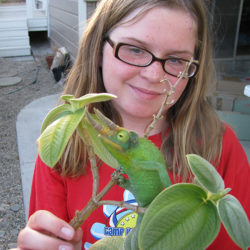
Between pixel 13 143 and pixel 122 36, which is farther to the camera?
pixel 13 143

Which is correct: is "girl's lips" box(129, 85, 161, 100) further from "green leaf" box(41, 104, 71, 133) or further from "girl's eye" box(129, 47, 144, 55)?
"green leaf" box(41, 104, 71, 133)

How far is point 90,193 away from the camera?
99 cm

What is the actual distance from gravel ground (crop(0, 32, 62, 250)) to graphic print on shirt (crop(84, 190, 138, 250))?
130 centimetres

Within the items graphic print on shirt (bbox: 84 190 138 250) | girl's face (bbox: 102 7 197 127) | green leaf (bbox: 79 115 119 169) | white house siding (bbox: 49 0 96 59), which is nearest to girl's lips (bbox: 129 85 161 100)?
girl's face (bbox: 102 7 197 127)

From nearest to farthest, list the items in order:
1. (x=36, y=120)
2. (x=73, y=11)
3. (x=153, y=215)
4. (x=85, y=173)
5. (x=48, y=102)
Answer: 1. (x=153, y=215)
2. (x=85, y=173)
3. (x=36, y=120)
4. (x=48, y=102)
5. (x=73, y=11)

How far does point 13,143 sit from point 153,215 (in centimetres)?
324

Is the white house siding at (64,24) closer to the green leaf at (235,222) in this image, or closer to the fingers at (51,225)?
the fingers at (51,225)

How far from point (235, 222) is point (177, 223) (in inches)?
2.1

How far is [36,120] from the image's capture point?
3.54 metres

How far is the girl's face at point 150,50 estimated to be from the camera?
0.75m

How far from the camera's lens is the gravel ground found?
7.29ft

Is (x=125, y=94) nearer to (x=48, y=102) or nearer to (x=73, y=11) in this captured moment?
(x=48, y=102)

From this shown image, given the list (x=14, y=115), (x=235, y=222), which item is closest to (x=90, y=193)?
(x=235, y=222)

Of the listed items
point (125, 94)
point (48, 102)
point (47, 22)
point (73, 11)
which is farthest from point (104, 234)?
point (47, 22)
